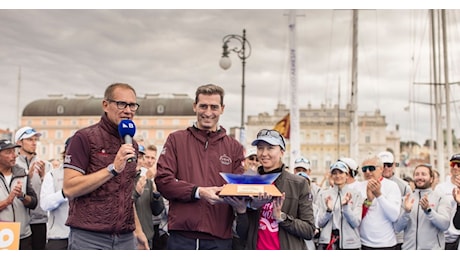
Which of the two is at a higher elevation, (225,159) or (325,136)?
(325,136)

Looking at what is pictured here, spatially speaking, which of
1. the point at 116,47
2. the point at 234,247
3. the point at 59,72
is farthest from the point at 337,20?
the point at 234,247

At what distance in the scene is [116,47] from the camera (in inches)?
490

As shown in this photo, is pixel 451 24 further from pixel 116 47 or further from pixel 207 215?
pixel 207 215

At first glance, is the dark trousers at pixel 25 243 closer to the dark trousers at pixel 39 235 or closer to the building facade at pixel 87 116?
the dark trousers at pixel 39 235

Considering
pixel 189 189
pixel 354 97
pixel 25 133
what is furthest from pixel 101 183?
pixel 354 97

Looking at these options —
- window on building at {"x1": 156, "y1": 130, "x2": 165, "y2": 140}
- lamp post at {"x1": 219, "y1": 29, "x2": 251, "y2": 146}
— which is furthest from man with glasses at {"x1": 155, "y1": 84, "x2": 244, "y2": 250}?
window on building at {"x1": 156, "y1": 130, "x2": 165, "y2": 140}

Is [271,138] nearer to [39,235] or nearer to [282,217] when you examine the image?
[282,217]

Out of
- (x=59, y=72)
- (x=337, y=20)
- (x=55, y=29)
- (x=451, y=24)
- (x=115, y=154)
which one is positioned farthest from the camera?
(x=451, y=24)

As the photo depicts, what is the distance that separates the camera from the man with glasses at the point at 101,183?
334 centimetres

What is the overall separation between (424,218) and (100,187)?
372 centimetres

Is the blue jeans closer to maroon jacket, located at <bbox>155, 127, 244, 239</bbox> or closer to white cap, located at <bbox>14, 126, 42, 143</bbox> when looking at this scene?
maroon jacket, located at <bbox>155, 127, 244, 239</bbox>

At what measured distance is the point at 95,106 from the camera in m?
32.8

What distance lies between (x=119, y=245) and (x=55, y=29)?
7.26m
